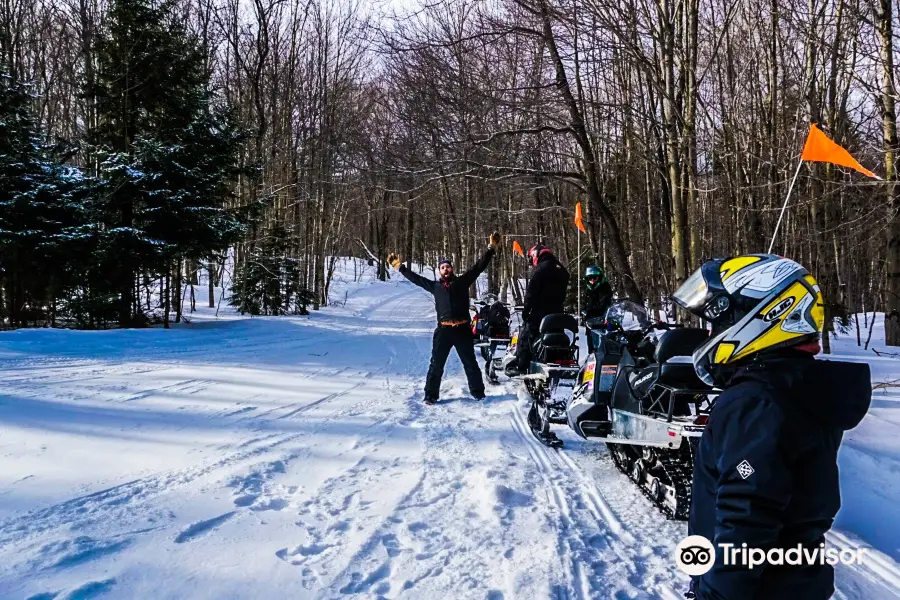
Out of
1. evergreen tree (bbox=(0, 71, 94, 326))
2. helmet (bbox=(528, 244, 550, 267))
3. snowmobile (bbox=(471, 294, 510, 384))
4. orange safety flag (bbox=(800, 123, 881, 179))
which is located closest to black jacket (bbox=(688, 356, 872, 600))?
orange safety flag (bbox=(800, 123, 881, 179))

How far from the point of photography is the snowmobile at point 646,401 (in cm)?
374

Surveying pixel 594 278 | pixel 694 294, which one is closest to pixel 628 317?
pixel 594 278

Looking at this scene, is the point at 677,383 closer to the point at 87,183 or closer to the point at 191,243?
the point at 191,243

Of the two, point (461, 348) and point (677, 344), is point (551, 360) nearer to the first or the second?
point (461, 348)

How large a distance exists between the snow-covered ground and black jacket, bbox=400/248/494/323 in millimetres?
1260

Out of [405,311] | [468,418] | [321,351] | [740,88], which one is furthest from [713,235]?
[468,418]

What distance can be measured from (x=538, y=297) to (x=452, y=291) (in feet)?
4.01

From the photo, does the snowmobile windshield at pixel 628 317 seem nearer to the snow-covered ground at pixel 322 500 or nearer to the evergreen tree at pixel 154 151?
the snow-covered ground at pixel 322 500

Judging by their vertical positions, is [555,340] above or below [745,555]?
above

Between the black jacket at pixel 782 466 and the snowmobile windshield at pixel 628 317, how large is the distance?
3361mm

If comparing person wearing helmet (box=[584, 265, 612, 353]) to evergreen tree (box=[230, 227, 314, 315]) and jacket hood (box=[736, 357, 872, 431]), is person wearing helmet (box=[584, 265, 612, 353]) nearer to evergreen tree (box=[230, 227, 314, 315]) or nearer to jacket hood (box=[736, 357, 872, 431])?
jacket hood (box=[736, 357, 872, 431])

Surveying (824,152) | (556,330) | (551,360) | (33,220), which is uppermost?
(33,220)

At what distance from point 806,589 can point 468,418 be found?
16.2 feet

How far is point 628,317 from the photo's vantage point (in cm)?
504
